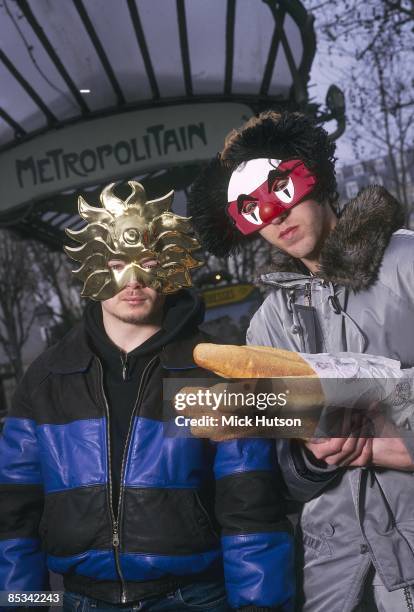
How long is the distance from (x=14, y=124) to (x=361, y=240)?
12.1 feet

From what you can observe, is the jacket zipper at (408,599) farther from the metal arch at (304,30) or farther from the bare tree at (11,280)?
the bare tree at (11,280)

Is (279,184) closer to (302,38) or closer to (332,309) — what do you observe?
(332,309)

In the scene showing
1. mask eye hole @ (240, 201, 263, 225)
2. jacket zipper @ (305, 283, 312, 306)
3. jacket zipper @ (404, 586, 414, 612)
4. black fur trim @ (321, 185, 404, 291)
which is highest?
mask eye hole @ (240, 201, 263, 225)

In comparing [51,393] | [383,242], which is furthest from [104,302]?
[383,242]

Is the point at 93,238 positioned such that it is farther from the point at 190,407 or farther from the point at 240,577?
the point at 240,577

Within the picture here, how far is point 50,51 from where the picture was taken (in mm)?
3936

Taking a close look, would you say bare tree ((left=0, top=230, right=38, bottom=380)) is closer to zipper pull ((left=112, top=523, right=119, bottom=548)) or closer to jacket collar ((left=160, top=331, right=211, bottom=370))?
jacket collar ((left=160, top=331, right=211, bottom=370))

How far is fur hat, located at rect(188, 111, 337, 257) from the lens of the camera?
170 cm

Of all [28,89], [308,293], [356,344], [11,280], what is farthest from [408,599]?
[11,280]

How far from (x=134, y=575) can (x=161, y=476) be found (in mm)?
295

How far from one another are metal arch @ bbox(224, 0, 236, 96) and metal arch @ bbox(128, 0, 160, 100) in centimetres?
51

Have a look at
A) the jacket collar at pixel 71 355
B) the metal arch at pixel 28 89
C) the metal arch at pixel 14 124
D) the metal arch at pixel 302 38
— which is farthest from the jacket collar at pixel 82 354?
the metal arch at pixel 14 124

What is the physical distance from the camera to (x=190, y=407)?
131cm

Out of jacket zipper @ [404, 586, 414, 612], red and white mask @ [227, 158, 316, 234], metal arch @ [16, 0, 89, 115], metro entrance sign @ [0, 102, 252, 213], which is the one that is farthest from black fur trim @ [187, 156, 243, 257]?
metro entrance sign @ [0, 102, 252, 213]
